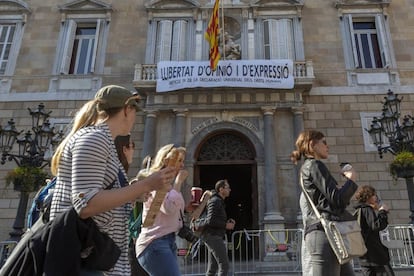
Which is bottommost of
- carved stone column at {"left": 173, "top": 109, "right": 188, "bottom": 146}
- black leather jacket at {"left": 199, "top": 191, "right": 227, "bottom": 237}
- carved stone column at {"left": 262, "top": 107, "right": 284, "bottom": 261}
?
black leather jacket at {"left": 199, "top": 191, "right": 227, "bottom": 237}

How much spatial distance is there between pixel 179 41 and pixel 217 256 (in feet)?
32.2

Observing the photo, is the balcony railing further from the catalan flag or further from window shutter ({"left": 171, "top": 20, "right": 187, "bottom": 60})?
the catalan flag

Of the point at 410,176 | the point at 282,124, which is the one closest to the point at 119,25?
the point at 282,124

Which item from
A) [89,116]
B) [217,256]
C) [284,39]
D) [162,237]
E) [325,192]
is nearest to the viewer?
[89,116]

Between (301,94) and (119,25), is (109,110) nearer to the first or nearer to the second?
(301,94)

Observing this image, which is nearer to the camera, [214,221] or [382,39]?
[214,221]

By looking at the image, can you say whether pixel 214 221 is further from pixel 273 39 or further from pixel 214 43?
pixel 273 39

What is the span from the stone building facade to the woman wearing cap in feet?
29.6

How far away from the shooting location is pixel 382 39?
13.2 meters

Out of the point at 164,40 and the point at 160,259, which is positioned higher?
the point at 164,40

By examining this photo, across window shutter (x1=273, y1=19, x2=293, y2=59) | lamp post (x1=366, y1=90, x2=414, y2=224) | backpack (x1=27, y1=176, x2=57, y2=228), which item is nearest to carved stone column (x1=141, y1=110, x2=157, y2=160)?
window shutter (x1=273, y1=19, x2=293, y2=59)

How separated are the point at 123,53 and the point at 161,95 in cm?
274

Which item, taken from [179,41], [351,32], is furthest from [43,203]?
[351,32]

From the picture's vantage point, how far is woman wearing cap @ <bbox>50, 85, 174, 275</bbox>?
177cm
